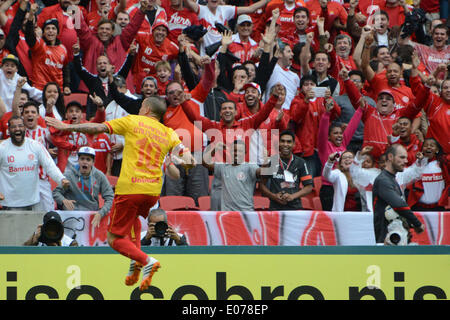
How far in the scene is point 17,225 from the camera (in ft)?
32.0

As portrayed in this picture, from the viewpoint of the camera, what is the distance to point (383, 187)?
9414 mm

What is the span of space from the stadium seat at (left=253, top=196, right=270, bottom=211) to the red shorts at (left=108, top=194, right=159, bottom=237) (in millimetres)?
3454

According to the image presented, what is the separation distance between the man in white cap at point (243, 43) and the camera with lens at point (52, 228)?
6003mm

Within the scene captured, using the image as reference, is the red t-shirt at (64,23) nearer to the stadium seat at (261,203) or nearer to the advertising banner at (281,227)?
the advertising banner at (281,227)

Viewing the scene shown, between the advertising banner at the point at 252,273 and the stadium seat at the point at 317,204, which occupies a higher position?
the stadium seat at the point at 317,204

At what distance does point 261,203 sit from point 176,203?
1179mm

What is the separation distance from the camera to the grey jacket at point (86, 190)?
10609 mm

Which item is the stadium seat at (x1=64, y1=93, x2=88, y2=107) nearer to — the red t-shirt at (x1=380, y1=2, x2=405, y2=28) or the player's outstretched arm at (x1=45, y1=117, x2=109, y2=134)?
the player's outstretched arm at (x1=45, y1=117, x2=109, y2=134)

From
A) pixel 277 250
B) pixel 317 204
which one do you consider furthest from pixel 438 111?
pixel 277 250

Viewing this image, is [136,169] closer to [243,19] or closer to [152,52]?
[152,52]

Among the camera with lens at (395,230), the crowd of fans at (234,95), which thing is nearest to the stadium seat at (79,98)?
the crowd of fans at (234,95)
